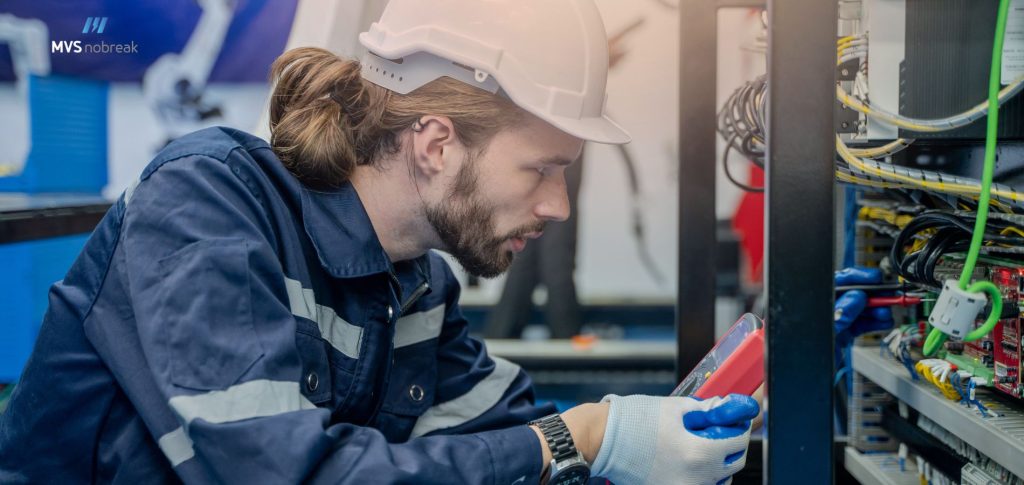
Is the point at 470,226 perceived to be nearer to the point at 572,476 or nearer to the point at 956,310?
the point at 572,476

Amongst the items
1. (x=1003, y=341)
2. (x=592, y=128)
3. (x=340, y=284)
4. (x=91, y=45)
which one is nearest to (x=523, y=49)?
(x=592, y=128)

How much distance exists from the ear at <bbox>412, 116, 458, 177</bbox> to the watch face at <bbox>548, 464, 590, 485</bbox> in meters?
0.47

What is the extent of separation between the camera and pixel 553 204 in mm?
1200

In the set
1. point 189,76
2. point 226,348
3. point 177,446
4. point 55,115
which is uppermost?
point 189,76

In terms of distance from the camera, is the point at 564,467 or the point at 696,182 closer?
the point at 564,467

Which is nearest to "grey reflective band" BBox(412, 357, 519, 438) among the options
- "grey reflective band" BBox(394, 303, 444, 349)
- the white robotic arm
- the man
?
the man

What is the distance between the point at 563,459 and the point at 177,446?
17.9 inches

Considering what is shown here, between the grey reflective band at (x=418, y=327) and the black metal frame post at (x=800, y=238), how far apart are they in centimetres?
76

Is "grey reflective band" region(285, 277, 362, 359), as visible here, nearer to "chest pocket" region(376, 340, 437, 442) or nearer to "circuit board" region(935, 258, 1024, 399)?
"chest pocket" region(376, 340, 437, 442)

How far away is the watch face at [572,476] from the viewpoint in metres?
0.99

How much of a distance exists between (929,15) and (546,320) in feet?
9.23

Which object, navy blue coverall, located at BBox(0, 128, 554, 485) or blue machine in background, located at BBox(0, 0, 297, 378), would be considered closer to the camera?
navy blue coverall, located at BBox(0, 128, 554, 485)

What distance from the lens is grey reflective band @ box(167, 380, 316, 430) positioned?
80 cm

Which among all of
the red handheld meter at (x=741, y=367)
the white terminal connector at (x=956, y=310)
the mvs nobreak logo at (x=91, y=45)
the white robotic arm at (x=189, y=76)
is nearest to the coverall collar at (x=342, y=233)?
the red handheld meter at (x=741, y=367)
